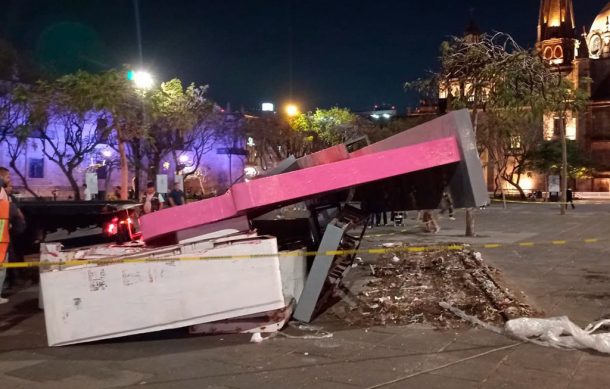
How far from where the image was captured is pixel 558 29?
7688cm

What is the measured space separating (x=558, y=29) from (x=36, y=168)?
210 feet

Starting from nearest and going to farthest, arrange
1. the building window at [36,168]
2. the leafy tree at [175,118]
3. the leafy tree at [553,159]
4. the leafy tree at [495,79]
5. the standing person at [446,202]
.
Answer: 1. the standing person at [446,202]
2. the leafy tree at [495,79]
3. the leafy tree at [175,118]
4. the building window at [36,168]
5. the leafy tree at [553,159]

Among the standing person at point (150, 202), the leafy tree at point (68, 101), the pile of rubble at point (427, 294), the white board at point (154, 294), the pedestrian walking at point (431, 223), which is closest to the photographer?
the white board at point (154, 294)

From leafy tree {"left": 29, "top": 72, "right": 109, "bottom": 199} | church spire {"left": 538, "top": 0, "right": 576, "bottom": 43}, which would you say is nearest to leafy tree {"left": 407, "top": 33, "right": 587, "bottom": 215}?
leafy tree {"left": 29, "top": 72, "right": 109, "bottom": 199}

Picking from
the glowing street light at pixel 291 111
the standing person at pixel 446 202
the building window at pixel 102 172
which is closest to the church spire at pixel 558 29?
the glowing street light at pixel 291 111

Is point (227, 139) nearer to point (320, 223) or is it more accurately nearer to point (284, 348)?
point (320, 223)

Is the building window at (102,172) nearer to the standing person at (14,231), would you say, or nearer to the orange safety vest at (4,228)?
the standing person at (14,231)

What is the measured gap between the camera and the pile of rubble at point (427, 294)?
23.0 ft

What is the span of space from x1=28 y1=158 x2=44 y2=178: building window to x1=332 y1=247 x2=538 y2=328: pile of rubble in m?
34.5

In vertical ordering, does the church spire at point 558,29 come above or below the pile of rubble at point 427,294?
above

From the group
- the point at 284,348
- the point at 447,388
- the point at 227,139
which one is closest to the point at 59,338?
the point at 284,348

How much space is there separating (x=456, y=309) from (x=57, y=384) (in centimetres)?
432

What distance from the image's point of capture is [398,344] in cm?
605

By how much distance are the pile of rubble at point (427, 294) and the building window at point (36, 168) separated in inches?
1357
